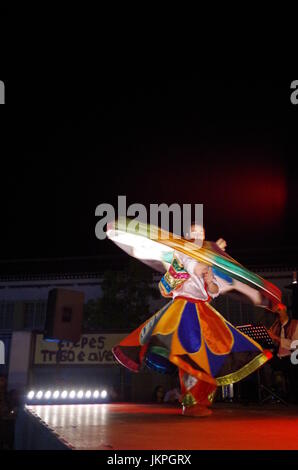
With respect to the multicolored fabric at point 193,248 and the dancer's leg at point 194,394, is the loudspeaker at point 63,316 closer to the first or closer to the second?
the multicolored fabric at point 193,248

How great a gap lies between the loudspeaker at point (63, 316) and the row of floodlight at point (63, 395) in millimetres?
1520

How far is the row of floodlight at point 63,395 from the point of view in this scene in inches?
271

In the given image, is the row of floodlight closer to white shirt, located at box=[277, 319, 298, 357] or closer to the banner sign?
the banner sign

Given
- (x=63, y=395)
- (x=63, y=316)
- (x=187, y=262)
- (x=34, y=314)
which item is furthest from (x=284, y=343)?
(x=34, y=314)

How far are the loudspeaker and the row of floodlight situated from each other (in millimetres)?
1520

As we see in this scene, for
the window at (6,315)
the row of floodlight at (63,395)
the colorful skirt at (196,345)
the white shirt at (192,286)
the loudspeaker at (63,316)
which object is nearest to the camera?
the colorful skirt at (196,345)

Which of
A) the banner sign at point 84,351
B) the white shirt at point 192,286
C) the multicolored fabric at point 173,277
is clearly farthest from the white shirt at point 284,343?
the banner sign at point 84,351

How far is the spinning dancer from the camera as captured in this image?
365cm

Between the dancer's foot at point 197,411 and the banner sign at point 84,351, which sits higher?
the banner sign at point 84,351

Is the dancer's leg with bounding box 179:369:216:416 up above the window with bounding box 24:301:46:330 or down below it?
below

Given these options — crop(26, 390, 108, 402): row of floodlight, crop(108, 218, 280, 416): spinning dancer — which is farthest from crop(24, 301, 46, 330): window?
crop(108, 218, 280, 416): spinning dancer

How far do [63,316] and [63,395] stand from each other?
2.11 meters

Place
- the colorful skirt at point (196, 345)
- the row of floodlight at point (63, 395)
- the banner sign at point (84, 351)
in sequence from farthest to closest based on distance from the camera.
Result: the banner sign at point (84, 351), the row of floodlight at point (63, 395), the colorful skirt at point (196, 345)
